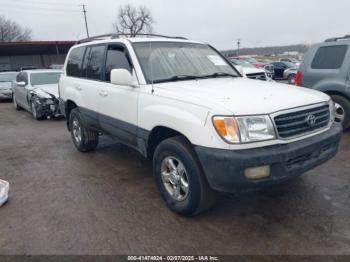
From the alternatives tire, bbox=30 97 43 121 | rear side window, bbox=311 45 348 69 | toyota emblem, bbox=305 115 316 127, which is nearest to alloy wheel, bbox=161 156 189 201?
toyota emblem, bbox=305 115 316 127

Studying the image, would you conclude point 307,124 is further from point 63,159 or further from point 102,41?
point 63,159

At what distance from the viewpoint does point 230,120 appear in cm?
253

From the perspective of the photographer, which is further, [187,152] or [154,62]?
[154,62]

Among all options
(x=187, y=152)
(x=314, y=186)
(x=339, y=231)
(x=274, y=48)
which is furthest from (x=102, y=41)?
(x=274, y=48)

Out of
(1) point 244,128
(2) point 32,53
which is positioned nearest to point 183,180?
(1) point 244,128

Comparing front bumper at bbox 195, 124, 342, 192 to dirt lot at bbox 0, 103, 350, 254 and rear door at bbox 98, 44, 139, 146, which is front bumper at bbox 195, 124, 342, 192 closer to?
dirt lot at bbox 0, 103, 350, 254

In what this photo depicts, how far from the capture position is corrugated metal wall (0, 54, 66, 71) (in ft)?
109

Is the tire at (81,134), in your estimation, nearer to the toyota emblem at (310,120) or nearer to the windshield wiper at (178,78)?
the windshield wiper at (178,78)

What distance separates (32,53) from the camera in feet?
111

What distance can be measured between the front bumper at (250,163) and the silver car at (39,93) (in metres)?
7.01

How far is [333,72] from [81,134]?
4.91 m

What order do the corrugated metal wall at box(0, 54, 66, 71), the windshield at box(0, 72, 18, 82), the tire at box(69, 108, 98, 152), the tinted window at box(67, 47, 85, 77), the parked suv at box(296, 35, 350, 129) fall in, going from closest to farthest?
the tinted window at box(67, 47, 85, 77)
the tire at box(69, 108, 98, 152)
the parked suv at box(296, 35, 350, 129)
the windshield at box(0, 72, 18, 82)
the corrugated metal wall at box(0, 54, 66, 71)

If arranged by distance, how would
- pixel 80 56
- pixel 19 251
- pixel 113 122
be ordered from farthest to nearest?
pixel 80 56
pixel 113 122
pixel 19 251

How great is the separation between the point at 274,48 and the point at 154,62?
92.3m
